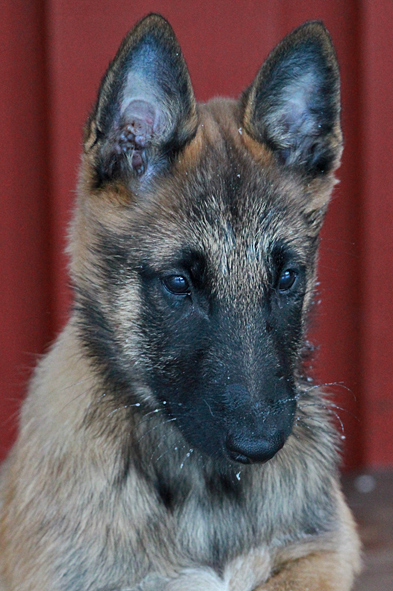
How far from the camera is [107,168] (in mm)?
2471

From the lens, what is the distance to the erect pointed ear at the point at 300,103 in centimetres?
246

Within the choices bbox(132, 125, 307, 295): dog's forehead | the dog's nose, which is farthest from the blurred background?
the dog's nose

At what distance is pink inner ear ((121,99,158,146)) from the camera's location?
2.40 meters

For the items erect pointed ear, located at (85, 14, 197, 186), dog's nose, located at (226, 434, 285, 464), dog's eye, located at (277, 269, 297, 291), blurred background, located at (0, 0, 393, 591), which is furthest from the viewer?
blurred background, located at (0, 0, 393, 591)

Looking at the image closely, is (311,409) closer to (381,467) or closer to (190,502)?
(190,502)

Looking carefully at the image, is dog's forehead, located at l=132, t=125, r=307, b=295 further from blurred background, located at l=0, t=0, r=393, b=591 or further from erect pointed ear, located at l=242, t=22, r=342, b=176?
blurred background, located at l=0, t=0, r=393, b=591

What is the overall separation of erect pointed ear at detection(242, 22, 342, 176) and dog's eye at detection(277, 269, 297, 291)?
1.19 ft

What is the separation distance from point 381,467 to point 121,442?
1583mm

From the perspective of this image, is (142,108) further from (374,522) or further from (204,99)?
(374,522)

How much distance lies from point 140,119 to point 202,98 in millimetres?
1103

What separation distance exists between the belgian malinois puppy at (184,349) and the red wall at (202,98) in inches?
32.2

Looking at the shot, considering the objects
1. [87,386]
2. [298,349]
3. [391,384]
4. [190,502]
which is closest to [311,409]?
[298,349]

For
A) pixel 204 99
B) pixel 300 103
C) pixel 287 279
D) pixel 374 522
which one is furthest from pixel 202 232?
pixel 374 522

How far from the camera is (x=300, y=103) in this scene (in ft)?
8.49
